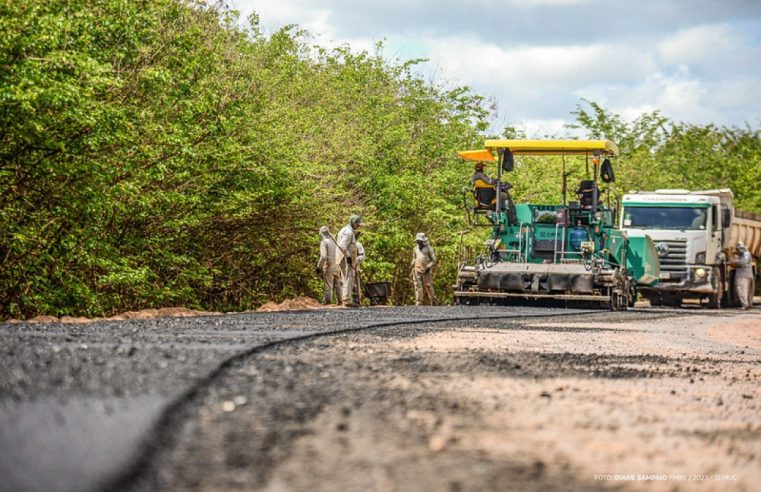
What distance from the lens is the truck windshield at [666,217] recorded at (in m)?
34.0

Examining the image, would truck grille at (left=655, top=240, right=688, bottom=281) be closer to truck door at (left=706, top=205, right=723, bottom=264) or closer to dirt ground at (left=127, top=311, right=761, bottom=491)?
truck door at (left=706, top=205, right=723, bottom=264)

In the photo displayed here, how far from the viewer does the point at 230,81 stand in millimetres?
26422

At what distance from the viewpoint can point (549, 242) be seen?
2697 cm

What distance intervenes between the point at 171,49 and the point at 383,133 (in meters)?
15.0

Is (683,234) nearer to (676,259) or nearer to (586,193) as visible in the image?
(676,259)

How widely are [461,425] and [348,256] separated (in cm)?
1931

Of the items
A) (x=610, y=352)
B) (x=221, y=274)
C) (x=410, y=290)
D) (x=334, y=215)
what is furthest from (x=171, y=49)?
(x=410, y=290)

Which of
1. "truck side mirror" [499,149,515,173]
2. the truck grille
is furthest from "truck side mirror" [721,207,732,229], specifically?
"truck side mirror" [499,149,515,173]

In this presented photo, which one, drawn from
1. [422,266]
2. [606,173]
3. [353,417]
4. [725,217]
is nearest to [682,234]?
[725,217]

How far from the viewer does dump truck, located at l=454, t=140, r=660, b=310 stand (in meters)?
25.2

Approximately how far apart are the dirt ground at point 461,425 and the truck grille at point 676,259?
22789 millimetres

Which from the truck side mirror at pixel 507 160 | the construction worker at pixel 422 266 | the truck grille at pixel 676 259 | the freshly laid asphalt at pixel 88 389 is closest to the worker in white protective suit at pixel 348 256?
the truck side mirror at pixel 507 160

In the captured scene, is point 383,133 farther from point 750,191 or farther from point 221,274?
point 750,191

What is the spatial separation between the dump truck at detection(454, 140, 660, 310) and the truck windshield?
6285 mm
